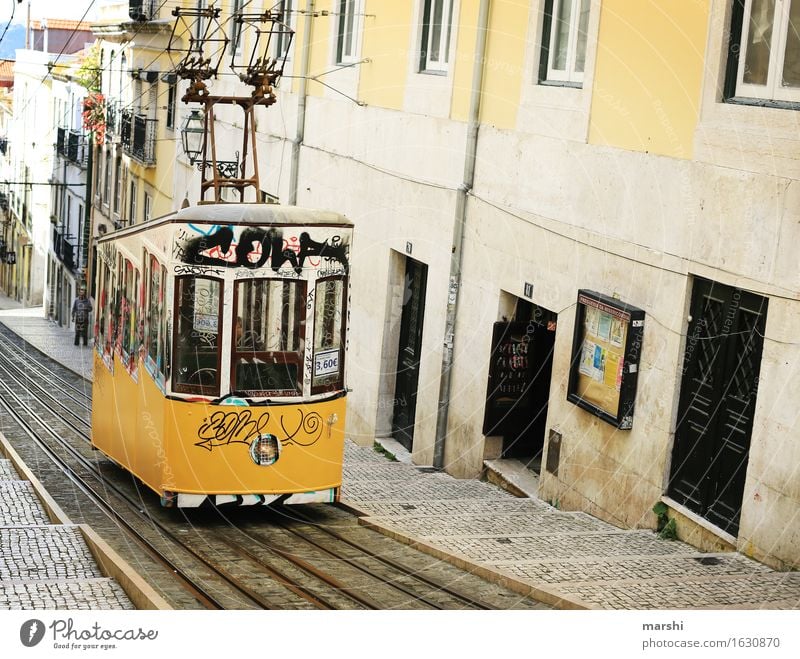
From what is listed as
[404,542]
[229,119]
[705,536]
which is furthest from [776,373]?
[229,119]

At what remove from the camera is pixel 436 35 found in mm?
15391

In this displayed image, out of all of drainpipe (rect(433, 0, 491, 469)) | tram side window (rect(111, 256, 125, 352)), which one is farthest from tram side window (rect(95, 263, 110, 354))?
Result: drainpipe (rect(433, 0, 491, 469))

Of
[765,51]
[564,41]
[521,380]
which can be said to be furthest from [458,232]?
[765,51]

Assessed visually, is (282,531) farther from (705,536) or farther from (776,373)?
(776,373)

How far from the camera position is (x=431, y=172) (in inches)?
587

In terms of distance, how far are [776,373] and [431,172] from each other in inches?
264

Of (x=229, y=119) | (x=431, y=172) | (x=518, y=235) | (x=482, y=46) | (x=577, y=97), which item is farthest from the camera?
(x=229, y=119)

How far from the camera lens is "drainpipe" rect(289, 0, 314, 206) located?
19219 millimetres

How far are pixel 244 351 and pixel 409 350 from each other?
5.80 metres

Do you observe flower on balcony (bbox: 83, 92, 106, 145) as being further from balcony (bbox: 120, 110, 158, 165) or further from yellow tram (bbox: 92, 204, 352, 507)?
yellow tram (bbox: 92, 204, 352, 507)

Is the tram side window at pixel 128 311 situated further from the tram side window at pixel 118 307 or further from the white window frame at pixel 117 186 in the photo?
the white window frame at pixel 117 186

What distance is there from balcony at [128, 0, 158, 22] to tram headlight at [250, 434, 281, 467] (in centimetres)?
2150

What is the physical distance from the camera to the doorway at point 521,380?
1338cm

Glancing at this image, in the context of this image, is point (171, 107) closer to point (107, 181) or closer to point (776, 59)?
point (107, 181)
